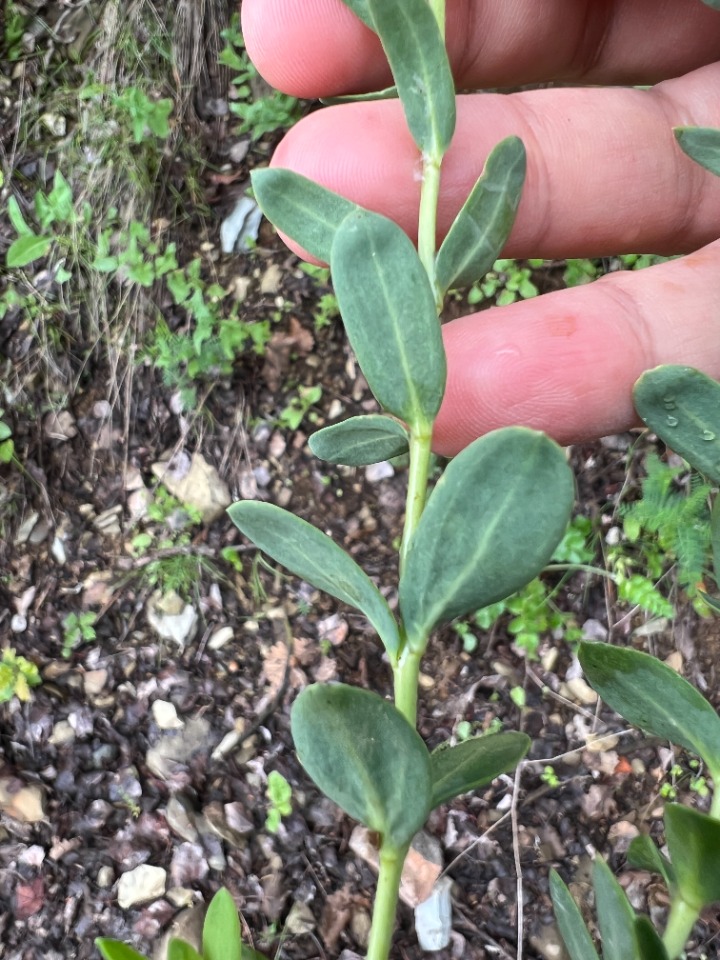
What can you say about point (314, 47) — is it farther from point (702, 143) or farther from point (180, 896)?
point (180, 896)

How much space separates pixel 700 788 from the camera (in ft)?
5.90

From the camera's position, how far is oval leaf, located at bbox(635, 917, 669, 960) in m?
0.61

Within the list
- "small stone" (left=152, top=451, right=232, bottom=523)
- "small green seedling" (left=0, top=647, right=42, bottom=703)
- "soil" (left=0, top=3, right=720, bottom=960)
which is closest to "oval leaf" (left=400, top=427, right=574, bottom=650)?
"soil" (left=0, top=3, right=720, bottom=960)

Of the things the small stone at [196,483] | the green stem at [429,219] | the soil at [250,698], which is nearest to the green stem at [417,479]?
the green stem at [429,219]

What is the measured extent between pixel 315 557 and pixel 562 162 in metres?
1.03

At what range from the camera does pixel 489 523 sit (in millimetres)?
568

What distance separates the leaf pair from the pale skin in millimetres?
695

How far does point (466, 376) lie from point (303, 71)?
608mm

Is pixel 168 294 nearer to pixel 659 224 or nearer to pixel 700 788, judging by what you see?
pixel 659 224

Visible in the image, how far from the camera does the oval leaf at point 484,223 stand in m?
0.79

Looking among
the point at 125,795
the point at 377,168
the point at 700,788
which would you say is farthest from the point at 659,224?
the point at 125,795

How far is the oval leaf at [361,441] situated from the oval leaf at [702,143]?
1.34ft

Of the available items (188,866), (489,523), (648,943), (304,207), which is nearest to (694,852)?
(648,943)

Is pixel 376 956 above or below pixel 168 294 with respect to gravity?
above
